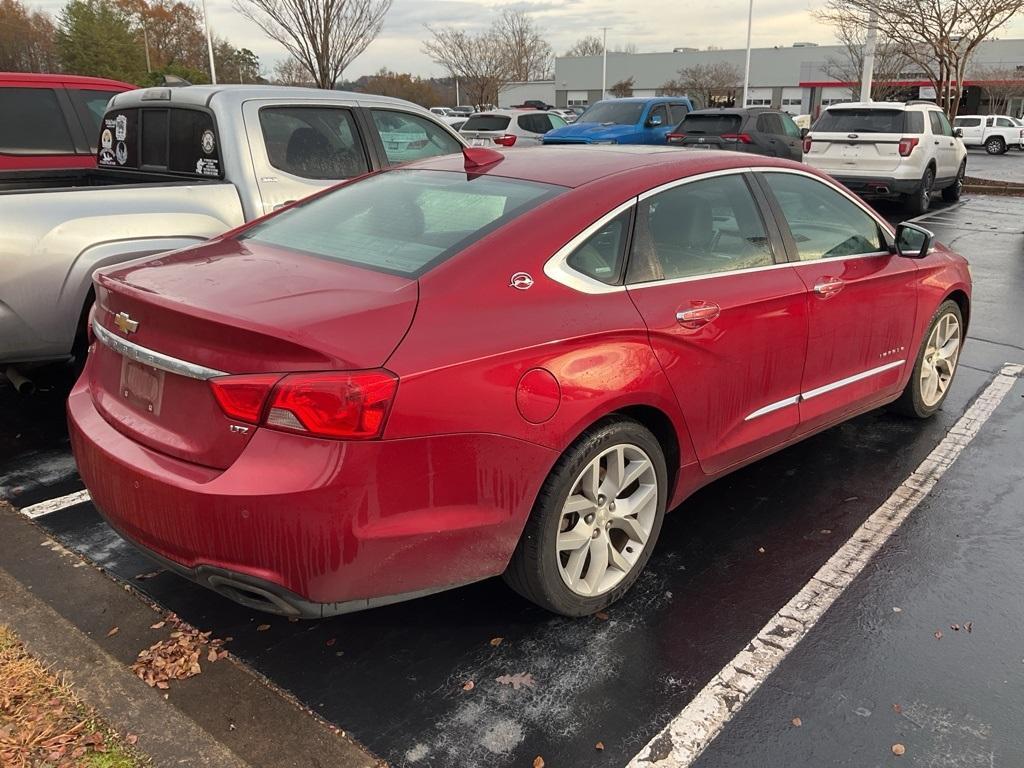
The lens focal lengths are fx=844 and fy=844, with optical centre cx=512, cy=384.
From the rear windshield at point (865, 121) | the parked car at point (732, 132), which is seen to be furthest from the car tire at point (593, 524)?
the parked car at point (732, 132)

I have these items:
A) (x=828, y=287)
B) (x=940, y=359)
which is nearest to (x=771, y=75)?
(x=940, y=359)

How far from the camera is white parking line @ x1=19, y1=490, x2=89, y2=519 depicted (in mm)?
3846

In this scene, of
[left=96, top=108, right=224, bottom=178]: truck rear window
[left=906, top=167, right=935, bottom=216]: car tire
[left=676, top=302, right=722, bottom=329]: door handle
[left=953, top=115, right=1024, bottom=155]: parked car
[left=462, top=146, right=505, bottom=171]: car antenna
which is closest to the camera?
[left=676, top=302, right=722, bottom=329]: door handle

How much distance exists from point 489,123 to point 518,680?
66.3 ft

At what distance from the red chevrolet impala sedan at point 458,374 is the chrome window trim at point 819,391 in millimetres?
24

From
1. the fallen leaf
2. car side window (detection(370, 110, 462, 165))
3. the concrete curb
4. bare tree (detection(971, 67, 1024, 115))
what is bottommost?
the fallen leaf

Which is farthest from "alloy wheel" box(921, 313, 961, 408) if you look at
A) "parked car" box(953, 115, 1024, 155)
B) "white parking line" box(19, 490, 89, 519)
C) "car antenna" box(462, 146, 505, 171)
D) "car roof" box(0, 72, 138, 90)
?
"parked car" box(953, 115, 1024, 155)

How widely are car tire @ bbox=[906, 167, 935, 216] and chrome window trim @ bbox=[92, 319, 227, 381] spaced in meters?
13.5

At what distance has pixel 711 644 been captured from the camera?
2943 millimetres

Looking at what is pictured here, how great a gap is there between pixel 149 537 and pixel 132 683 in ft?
1.48

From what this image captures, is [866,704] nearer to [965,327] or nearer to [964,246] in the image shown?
[965,327]

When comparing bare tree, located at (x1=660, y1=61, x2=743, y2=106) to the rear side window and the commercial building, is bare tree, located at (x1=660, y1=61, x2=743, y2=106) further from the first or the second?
the rear side window

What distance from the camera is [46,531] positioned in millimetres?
3650

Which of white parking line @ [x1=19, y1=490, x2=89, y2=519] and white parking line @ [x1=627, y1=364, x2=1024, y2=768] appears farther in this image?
white parking line @ [x1=19, y1=490, x2=89, y2=519]
